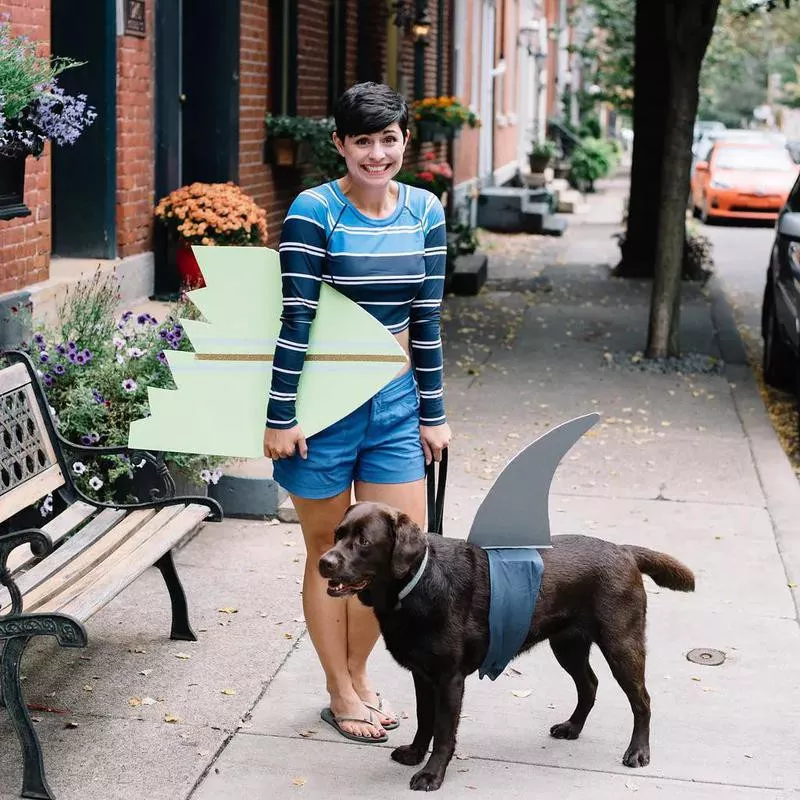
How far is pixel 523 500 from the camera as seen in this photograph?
4.09 meters

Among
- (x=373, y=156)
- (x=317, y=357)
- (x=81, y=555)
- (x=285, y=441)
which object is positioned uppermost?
(x=373, y=156)

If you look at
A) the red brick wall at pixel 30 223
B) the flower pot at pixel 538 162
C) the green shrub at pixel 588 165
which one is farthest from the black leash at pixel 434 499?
the green shrub at pixel 588 165

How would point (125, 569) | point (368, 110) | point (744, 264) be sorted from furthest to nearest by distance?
point (744, 264)
point (125, 569)
point (368, 110)

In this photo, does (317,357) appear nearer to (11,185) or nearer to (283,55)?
(11,185)

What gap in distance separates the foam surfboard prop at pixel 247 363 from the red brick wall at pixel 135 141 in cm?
560

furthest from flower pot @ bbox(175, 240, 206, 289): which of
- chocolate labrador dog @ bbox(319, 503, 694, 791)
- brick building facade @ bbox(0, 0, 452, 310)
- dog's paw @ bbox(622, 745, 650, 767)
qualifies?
dog's paw @ bbox(622, 745, 650, 767)

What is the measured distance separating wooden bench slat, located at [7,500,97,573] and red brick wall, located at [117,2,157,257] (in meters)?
4.81

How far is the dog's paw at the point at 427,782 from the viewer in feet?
13.1

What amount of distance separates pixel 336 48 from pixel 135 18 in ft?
17.5

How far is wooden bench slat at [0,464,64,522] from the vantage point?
462cm

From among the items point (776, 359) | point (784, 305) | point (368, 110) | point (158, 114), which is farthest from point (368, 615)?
point (776, 359)

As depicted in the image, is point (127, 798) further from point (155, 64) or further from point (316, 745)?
point (155, 64)

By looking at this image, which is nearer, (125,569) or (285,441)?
(285,441)

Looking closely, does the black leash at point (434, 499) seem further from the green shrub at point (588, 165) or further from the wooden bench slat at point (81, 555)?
the green shrub at point (588, 165)
